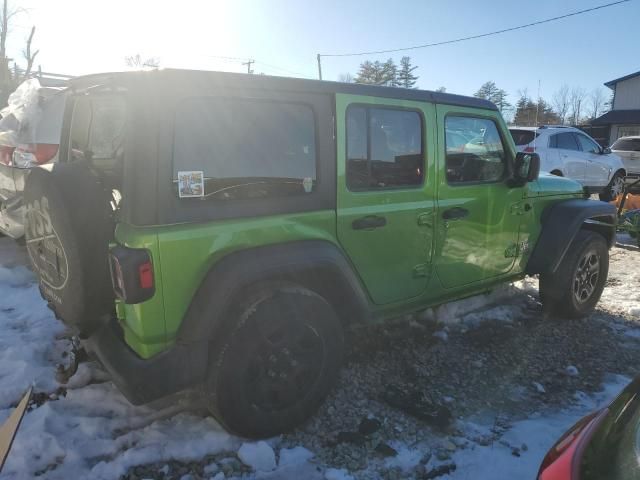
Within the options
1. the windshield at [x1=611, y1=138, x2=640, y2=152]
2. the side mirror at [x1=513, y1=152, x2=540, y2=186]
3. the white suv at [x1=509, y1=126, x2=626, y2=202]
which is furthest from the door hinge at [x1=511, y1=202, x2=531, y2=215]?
the windshield at [x1=611, y1=138, x2=640, y2=152]

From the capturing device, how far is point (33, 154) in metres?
5.22

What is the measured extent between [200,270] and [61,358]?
1.81 m

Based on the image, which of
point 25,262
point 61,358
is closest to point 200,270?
point 61,358

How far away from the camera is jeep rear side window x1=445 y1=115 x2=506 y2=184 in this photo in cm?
344

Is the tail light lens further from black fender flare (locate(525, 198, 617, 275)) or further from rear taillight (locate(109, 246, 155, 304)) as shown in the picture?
black fender flare (locate(525, 198, 617, 275))

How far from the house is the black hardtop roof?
34.9m

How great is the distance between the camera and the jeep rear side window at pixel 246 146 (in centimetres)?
228

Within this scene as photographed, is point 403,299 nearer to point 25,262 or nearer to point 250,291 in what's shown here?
point 250,291

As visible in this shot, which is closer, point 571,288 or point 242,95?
Result: point 242,95

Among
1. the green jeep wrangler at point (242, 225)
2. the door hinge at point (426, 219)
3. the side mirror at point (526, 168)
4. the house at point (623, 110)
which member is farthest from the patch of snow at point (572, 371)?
the house at point (623, 110)

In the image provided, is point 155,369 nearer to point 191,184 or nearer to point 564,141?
point 191,184

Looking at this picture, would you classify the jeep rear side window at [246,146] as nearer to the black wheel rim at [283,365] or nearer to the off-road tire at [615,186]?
the black wheel rim at [283,365]

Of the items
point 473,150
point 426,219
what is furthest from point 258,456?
point 473,150

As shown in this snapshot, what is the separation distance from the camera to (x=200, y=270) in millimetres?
2295
